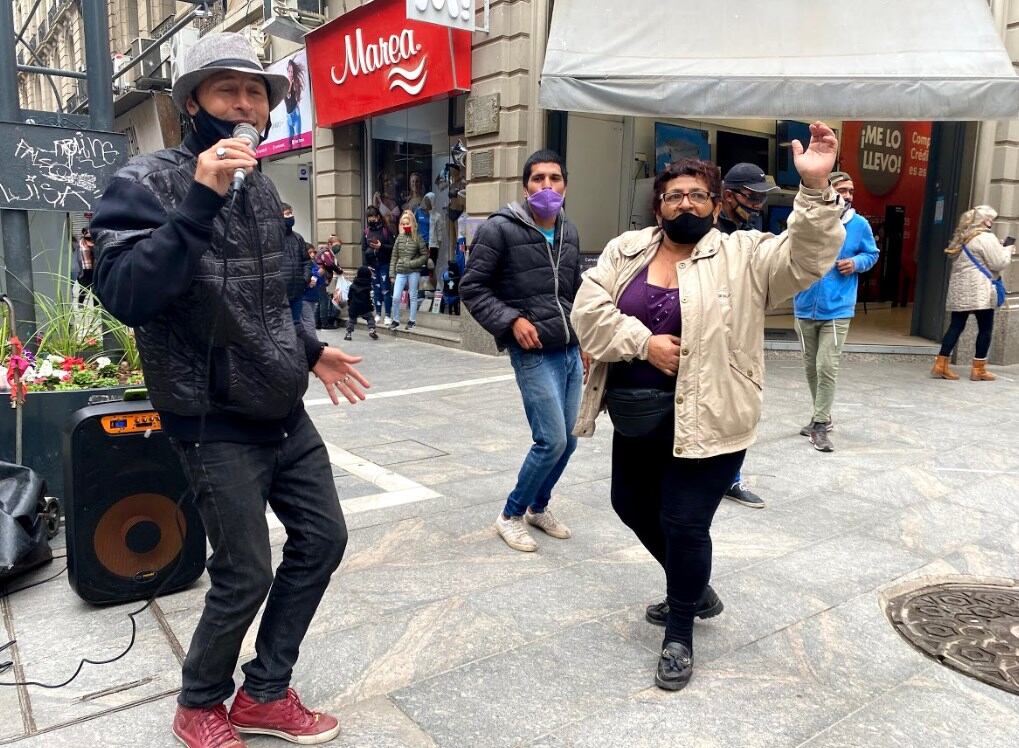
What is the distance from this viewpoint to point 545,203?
400 cm

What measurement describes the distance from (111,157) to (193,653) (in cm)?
370

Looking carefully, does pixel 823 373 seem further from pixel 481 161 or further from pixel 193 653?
pixel 481 161

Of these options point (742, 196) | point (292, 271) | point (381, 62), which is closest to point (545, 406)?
point (742, 196)

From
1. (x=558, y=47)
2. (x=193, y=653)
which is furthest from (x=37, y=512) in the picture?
(x=558, y=47)

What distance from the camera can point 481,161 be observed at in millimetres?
10984

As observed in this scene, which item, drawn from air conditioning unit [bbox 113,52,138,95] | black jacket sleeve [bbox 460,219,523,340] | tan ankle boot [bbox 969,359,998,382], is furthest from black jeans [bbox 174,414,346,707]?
air conditioning unit [bbox 113,52,138,95]

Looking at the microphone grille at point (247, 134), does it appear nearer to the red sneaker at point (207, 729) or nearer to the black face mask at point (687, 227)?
the black face mask at point (687, 227)

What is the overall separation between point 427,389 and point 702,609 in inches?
221

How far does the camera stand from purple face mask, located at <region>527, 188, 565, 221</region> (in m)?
3.99

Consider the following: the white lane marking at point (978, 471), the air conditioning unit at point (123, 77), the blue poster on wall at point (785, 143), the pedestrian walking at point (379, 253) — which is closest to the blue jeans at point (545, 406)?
the white lane marking at point (978, 471)

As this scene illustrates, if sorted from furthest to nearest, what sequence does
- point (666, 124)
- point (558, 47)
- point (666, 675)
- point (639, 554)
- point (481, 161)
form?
point (666, 124) → point (481, 161) → point (558, 47) → point (639, 554) → point (666, 675)

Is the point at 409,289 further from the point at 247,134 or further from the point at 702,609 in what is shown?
the point at 247,134

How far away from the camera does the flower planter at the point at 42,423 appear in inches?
164

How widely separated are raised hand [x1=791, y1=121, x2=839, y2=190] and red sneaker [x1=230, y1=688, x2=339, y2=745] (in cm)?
225
